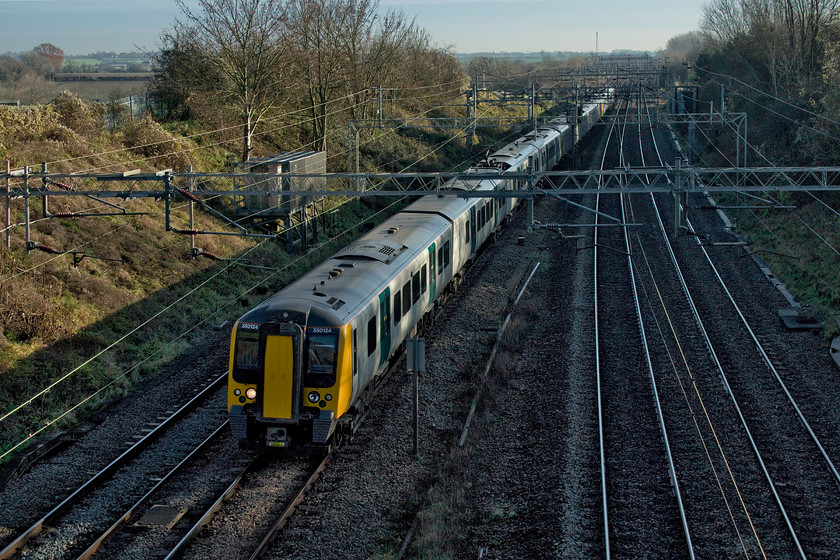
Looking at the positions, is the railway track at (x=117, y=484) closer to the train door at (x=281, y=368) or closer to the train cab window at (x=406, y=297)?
the train door at (x=281, y=368)

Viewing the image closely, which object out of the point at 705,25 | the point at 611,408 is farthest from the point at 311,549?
the point at 705,25

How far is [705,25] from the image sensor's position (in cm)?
8881

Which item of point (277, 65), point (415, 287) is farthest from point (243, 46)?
point (415, 287)

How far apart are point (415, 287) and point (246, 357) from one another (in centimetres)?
556

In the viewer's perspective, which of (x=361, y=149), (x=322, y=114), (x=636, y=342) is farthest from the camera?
(x=361, y=149)

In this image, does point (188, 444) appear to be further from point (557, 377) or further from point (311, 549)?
point (557, 377)

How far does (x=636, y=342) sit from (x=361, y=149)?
2707 centimetres

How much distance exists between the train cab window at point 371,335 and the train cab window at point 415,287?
3.00m

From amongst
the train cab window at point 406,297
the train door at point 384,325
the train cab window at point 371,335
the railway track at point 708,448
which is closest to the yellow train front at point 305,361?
the train cab window at point 371,335

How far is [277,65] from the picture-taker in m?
35.3

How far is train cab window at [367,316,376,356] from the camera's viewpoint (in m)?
13.9

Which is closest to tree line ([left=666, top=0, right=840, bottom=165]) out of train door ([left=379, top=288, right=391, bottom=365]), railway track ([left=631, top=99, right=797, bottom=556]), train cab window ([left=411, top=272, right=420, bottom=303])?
railway track ([left=631, top=99, right=797, bottom=556])

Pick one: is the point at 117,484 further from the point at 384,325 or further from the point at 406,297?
the point at 406,297

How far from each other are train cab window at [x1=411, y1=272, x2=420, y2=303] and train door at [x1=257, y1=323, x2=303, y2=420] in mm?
5115
